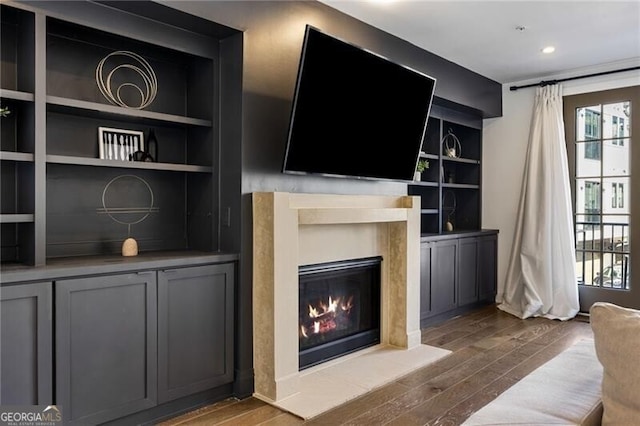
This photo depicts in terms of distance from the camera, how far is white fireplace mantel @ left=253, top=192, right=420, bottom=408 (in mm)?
2822

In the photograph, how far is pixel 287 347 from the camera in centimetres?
287

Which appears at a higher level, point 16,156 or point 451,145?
point 451,145

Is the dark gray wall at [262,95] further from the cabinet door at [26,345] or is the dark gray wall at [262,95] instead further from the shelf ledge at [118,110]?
the cabinet door at [26,345]

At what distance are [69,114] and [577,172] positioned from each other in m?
4.76

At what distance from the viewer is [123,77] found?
2842 millimetres

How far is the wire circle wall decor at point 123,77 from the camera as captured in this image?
9.01 ft

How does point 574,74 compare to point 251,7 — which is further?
point 574,74

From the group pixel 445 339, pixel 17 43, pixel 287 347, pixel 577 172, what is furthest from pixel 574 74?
pixel 17 43

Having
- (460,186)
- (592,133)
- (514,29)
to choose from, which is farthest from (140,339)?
(592,133)

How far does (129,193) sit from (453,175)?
398 centimetres

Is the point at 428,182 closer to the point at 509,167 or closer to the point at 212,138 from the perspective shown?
the point at 509,167

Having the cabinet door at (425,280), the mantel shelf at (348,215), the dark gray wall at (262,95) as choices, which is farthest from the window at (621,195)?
the dark gray wall at (262,95)

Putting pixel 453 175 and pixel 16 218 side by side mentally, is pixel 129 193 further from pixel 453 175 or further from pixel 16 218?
pixel 453 175

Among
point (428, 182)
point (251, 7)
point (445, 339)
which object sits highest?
point (251, 7)
